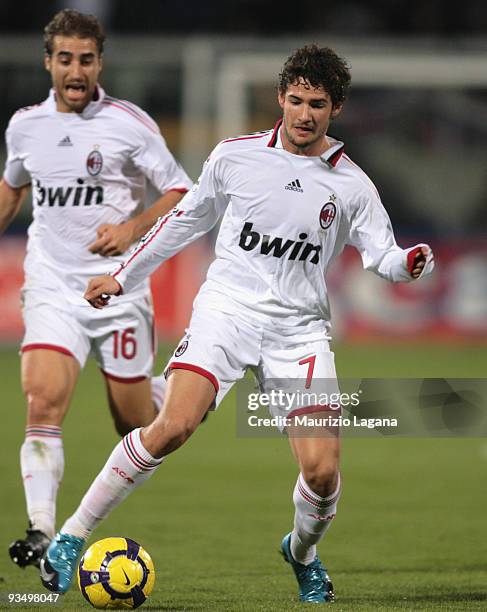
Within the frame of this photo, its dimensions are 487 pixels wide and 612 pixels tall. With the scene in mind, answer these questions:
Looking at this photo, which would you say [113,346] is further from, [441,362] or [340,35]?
[340,35]

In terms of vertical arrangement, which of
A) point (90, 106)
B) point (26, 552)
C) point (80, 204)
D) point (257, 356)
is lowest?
point (26, 552)

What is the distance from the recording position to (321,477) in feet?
17.3

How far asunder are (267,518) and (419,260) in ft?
10.2

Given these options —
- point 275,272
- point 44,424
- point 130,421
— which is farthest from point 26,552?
point 275,272

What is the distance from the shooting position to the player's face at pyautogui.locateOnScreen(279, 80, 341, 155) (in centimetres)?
527

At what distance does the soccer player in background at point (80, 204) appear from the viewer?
21.1 ft

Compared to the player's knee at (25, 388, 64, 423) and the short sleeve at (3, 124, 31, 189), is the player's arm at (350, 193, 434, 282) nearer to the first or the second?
the player's knee at (25, 388, 64, 423)

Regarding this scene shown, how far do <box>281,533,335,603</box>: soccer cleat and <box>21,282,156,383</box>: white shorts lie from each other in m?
1.60

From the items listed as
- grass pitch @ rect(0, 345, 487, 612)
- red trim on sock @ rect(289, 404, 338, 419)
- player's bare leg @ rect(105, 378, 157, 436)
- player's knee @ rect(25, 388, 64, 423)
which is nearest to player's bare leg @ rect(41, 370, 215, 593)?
grass pitch @ rect(0, 345, 487, 612)

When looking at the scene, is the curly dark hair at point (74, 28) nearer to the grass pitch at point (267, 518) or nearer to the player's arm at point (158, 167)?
the player's arm at point (158, 167)

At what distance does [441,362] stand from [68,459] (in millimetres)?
6222

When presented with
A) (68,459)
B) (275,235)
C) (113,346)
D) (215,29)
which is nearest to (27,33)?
(215,29)

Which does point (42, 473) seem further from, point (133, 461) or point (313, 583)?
point (313, 583)

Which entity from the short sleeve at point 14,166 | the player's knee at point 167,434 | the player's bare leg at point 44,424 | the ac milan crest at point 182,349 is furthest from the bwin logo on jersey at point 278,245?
the short sleeve at point 14,166
